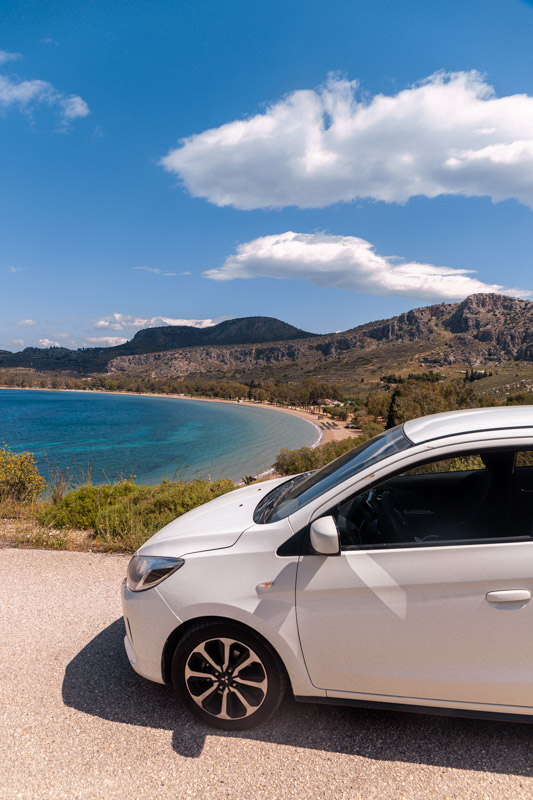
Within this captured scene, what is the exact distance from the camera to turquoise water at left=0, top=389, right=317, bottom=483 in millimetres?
55312

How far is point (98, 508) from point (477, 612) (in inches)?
232

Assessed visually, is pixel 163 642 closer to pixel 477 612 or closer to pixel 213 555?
pixel 213 555

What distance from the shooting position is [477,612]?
210 centimetres

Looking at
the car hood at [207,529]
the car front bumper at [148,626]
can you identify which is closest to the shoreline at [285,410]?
the car hood at [207,529]

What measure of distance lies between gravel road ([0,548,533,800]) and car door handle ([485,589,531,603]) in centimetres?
93

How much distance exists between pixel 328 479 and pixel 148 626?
138 cm

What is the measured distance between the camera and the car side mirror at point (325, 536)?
212cm

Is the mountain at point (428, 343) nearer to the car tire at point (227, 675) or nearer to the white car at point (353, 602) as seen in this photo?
the white car at point (353, 602)

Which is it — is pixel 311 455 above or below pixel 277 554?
below

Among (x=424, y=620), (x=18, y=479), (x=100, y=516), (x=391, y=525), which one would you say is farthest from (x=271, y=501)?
(x=18, y=479)

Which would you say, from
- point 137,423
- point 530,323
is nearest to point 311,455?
point 137,423

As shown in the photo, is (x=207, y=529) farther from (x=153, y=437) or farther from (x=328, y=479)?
(x=153, y=437)

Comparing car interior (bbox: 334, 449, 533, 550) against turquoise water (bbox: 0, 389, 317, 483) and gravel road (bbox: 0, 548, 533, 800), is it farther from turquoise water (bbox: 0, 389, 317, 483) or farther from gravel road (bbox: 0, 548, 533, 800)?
turquoise water (bbox: 0, 389, 317, 483)

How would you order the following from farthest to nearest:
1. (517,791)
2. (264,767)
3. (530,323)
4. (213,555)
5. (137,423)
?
(530,323) < (137,423) < (213,555) < (264,767) < (517,791)
